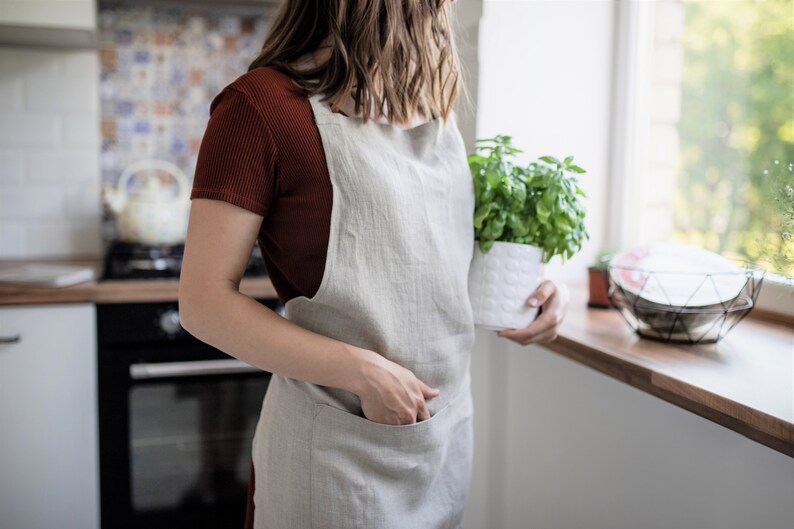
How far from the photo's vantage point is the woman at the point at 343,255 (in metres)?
0.82

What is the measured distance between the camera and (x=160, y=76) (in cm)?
237

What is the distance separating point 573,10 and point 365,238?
40.1 inches

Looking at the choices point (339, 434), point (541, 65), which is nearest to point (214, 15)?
point (541, 65)

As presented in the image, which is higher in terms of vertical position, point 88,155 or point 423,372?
point 88,155

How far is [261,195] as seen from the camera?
820 mm

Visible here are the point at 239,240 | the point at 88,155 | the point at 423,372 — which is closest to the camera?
the point at 239,240

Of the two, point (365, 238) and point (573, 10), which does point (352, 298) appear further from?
point (573, 10)

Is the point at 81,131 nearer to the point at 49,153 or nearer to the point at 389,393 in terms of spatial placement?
the point at 49,153

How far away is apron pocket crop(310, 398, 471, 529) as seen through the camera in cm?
90

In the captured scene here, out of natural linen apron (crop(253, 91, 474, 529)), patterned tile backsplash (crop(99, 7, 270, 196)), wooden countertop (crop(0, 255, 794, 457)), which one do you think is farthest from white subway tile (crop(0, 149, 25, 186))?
wooden countertop (crop(0, 255, 794, 457))

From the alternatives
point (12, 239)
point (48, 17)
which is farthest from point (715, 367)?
point (12, 239)

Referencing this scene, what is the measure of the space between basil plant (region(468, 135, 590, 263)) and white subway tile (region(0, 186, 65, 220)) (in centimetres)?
174

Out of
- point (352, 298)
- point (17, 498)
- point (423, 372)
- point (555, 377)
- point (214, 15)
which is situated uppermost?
point (214, 15)

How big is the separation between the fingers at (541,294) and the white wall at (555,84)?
0.54 m
